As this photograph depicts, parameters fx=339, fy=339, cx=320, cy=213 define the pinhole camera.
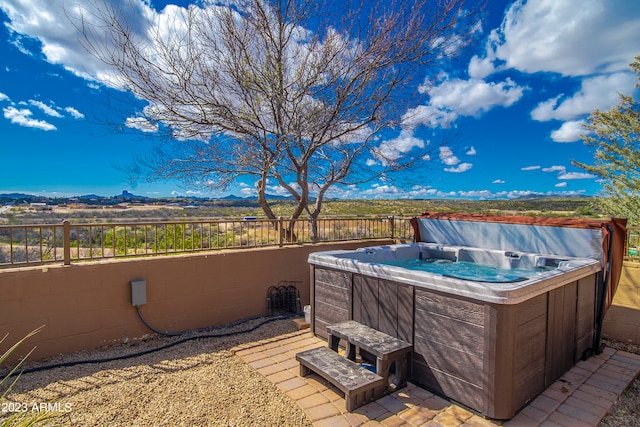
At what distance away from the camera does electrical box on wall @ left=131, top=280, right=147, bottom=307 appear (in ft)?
13.6

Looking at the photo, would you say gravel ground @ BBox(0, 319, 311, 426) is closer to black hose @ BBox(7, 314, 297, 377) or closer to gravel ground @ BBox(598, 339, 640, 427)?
black hose @ BBox(7, 314, 297, 377)

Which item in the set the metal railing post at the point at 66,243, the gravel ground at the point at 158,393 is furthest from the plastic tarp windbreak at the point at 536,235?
the metal railing post at the point at 66,243

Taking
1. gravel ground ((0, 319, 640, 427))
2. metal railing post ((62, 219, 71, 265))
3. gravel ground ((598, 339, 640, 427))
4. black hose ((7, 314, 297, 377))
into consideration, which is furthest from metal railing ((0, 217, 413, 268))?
gravel ground ((598, 339, 640, 427))

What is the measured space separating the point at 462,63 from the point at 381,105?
1.72 metres

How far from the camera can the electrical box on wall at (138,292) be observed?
4.14 m

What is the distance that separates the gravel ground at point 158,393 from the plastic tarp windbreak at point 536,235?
12.4 ft

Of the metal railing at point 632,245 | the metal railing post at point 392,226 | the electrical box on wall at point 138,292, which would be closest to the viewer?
the electrical box on wall at point 138,292

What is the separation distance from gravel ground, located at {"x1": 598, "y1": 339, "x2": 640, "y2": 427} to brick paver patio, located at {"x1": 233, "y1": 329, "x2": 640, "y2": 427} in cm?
4

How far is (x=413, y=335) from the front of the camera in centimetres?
310

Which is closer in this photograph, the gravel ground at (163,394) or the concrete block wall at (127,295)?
the gravel ground at (163,394)

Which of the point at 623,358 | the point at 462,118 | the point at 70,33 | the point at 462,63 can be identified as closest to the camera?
the point at 623,358

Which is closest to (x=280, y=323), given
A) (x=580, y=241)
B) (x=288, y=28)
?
(x=580, y=241)

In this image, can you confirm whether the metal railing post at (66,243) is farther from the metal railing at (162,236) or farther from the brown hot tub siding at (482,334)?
the brown hot tub siding at (482,334)

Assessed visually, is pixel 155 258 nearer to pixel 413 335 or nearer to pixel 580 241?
pixel 413 335
